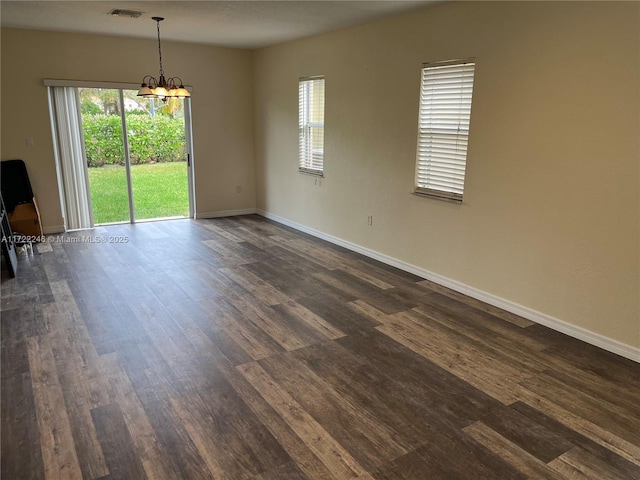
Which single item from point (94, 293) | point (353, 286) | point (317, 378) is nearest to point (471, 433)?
point (317, 378)

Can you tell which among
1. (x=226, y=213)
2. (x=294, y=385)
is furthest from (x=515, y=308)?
(x=226, y=213)

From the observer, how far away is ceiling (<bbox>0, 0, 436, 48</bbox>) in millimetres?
3986

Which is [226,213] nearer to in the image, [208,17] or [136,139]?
[136,139]

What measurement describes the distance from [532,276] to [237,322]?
2286 millimetres

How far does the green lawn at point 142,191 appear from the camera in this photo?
6.32 metres

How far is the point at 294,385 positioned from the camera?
2.65 metres

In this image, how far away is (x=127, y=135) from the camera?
620cm

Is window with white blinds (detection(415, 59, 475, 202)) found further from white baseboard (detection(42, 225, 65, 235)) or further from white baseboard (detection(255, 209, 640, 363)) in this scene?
white baseboard (detection(42, 225, 65, 235))

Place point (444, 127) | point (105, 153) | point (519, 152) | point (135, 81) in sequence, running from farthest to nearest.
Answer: point (105, 153) → point (135, 81) → point (444, 127) → point (519, 152)

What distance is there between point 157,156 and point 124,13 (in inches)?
95.8

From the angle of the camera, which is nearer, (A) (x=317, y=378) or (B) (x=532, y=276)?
(A) (x=317, y=378)

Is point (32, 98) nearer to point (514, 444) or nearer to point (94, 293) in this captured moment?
point (94, 293)

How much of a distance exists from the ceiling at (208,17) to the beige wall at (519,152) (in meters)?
0.42

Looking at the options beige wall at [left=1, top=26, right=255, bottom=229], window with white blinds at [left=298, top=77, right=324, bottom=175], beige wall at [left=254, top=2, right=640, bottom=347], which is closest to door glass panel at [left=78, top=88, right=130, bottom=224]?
beige wall at [left=1, top=26, right=255, bottom=229]
